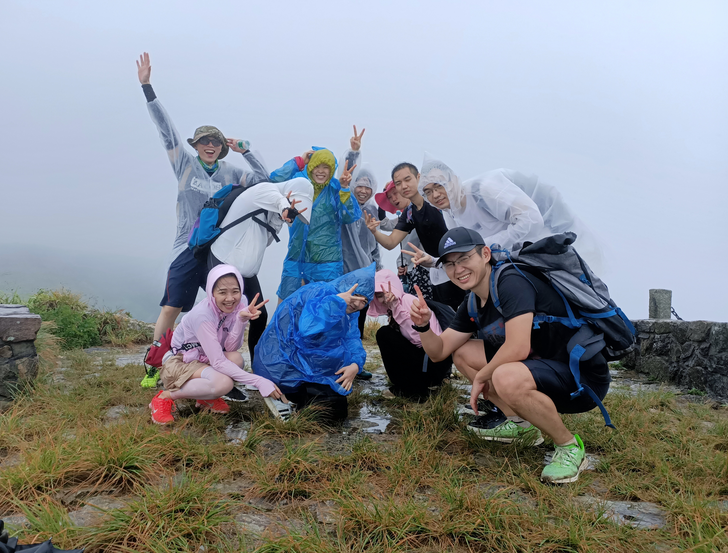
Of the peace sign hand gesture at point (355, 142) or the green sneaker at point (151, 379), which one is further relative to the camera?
the peace sign hand gesture at point (355, 142)

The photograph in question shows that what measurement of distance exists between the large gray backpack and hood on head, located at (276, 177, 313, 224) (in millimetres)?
2227

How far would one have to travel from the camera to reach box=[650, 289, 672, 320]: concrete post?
7059 millimetres

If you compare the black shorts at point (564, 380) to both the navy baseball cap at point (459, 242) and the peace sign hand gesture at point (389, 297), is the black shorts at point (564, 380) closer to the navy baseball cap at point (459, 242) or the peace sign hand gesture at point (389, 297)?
the navy baseball cap at point (459, 242)

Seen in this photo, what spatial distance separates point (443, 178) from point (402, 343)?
1392 mm

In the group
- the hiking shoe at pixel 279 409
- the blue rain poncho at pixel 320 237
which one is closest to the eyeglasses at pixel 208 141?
the blue rain poncho at pixel 320 237

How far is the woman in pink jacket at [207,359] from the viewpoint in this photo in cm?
345

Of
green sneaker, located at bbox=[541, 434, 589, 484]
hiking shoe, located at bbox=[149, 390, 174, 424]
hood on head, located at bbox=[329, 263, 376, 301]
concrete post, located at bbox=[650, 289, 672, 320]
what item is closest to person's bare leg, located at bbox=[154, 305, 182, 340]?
hiking shoe, located at bbox=[149, 390, 174, 424]

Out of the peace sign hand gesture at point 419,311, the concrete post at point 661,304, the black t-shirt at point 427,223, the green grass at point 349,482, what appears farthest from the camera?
the concrete post at point 661,304

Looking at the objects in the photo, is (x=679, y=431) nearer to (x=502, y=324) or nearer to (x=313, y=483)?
(x=502, y=324)

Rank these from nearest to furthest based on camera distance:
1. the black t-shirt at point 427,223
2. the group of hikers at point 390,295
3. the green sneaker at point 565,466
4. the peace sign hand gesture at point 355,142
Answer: the green sneaker at point 565,466, the group of hikers at point 390,295, the black t-shirt at point 427,223, the peace sign hand gesture at point 355,142

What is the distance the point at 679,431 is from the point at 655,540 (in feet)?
5.51

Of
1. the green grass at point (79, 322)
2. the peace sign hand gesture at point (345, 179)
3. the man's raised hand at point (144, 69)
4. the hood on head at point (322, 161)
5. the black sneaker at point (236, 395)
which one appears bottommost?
the green grass at point (79, 322)

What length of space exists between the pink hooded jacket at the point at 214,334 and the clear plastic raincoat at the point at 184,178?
1.64m

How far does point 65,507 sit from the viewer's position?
2312mm
